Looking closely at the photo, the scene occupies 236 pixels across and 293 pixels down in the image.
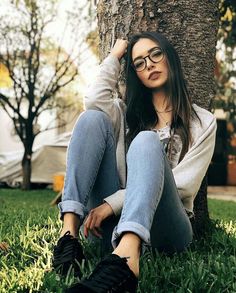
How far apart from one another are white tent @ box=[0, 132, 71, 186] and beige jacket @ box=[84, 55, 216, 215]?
42.5 ft

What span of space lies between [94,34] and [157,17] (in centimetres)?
1157

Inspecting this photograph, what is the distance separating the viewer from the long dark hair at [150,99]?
290 centimetres

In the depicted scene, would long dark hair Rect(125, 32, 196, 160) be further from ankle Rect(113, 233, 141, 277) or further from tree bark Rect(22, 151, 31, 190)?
tree bark Rect(22, 151, 31, 190)

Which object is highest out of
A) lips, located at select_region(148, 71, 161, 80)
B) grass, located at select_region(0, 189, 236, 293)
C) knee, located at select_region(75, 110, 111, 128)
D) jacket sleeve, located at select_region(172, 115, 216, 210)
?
lips, located at select_region(148, 71, 161, 80)

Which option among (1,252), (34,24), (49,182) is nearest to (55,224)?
(1,252)

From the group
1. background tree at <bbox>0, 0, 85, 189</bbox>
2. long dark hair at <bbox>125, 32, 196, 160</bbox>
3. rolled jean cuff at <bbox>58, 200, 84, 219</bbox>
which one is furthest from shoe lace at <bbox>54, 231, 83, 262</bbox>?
background tree at <bbox>0, 0, 85, 189</bbox>

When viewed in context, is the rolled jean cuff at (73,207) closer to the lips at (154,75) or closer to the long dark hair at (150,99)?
the long dark hair at (150,99)

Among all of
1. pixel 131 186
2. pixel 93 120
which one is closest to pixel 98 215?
pixel 131 186

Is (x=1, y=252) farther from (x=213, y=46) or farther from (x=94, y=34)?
(x=94, y=34)

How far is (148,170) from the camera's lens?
2.27m

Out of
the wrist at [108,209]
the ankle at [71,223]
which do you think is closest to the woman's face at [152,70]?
the wrist at [108,209]

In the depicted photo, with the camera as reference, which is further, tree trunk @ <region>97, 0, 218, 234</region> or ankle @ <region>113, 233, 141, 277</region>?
tree trunk @ <region>97, 0, 218, 234</region>

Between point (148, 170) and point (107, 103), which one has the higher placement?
point (107, 103)

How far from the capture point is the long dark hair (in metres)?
2.90
